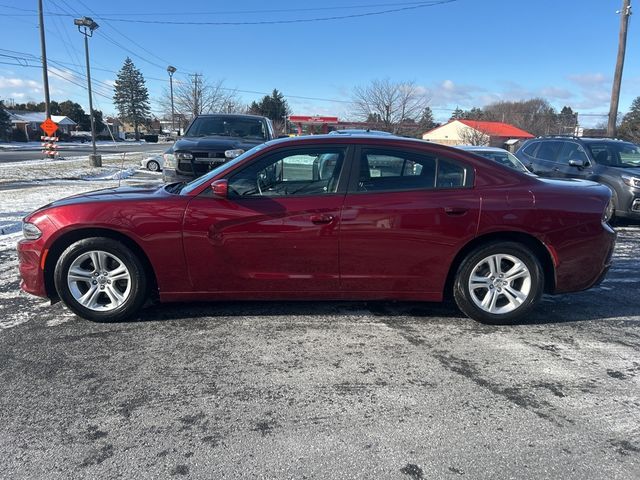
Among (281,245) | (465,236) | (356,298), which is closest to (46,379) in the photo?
(281,245)

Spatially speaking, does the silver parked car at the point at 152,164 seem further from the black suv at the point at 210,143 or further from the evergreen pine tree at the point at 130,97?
the evergreen pine tree at the point at 130,97

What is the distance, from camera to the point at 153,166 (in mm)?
21344

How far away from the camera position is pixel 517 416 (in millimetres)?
2803

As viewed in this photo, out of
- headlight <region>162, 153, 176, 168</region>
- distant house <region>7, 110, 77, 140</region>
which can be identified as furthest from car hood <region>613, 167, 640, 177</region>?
distant house <region>7, 110, 77, 140</region>

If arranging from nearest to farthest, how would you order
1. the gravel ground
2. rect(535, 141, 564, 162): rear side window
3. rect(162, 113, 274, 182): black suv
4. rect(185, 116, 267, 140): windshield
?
the gravel ground, rect(162, 113, 274, 182): black suv, rect(185, 116, 267, 140): windshield, rect(535, 141, 564, 162): rear side window

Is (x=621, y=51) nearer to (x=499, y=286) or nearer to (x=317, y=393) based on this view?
(x=499, y=286)

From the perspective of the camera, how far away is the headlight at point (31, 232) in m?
3.94

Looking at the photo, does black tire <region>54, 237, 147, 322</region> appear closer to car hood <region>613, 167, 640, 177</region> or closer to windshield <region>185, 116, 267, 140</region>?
windshield <region>185, 116, 267, 140</region>

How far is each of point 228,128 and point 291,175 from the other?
6158mm

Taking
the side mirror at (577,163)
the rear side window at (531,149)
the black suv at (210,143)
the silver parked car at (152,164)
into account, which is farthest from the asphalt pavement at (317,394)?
the silver parked car at (152,164)

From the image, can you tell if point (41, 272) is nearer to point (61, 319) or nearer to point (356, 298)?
point (61, 319)

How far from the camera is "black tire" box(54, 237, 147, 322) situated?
393 cm

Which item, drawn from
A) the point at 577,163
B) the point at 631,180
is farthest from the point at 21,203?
the point at 631,180

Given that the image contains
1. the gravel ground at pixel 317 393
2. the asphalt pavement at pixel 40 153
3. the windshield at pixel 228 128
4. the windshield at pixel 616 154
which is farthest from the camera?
the asphalt pavement at pixel 40 153
